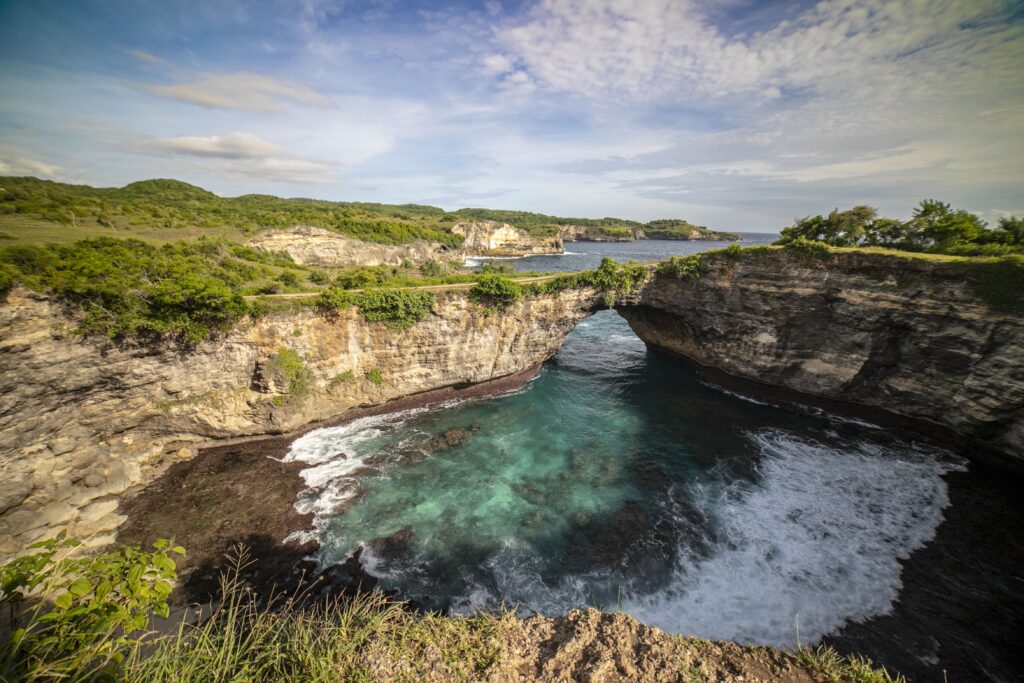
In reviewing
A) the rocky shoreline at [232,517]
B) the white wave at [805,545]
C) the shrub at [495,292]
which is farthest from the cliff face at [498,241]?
the white wave at [805,545]

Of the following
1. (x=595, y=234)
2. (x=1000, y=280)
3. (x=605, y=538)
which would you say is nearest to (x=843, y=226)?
(x=1000, y=280)

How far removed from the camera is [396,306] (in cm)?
2138

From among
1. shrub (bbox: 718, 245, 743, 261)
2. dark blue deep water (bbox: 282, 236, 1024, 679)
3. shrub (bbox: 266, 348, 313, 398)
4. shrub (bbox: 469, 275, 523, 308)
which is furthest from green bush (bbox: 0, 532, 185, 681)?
shrub (bbox: 718, 245, 743, 261)

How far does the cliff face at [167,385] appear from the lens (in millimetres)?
13359

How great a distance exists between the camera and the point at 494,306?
→ 24.0 metres

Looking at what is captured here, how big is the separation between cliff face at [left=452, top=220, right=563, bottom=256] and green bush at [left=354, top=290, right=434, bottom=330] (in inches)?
2694

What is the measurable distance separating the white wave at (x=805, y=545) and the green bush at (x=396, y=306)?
1727 cm

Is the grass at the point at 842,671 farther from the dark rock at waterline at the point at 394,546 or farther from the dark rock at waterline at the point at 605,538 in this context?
the dark rock at waterline at the point at 394,546

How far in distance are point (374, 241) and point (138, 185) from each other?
1841 inches

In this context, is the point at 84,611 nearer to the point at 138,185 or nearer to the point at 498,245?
the point at 138,185

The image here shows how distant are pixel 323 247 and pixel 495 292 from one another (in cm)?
3127

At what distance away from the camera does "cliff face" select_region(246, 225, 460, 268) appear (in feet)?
131

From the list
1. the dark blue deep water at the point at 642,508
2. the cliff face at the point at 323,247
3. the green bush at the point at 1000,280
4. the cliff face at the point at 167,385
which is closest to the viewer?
the dark blue deep water at the point at 642,508

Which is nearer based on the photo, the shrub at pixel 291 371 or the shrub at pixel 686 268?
the shrub at pixel 291 371
